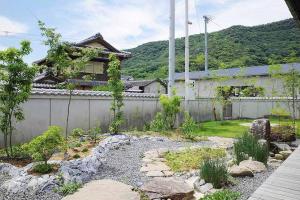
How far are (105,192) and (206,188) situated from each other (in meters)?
1.90

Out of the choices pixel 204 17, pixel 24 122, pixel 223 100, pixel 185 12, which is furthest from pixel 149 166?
pixel 204 17

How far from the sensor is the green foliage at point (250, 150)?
7699mm

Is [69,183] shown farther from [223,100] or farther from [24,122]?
[223,100]

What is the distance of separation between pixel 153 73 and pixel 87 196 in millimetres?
45393

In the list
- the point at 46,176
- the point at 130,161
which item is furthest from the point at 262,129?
→ the point at 46,176

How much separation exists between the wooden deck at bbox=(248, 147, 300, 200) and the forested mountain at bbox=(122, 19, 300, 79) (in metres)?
36.1

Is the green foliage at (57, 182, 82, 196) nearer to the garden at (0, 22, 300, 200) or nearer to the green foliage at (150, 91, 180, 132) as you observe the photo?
the garden at (0, 22, 300, 200)

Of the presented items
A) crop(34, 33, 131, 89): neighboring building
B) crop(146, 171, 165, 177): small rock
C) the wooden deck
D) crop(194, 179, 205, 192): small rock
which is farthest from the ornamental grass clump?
crop(34, 33, 131, 89): neighboring building

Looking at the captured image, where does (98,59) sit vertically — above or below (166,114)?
above

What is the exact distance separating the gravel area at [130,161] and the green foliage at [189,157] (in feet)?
2.88

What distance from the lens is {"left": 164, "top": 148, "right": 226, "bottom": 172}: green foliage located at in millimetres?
8156

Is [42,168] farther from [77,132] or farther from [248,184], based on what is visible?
[77,132]

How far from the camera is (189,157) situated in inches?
360

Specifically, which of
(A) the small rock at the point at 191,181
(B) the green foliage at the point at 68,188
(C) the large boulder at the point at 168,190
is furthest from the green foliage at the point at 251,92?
(B) the green foliage at the point at 68,188
